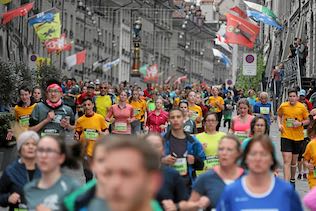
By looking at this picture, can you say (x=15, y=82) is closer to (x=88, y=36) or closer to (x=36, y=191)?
(x=36, y=191)

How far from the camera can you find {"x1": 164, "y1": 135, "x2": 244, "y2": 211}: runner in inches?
334

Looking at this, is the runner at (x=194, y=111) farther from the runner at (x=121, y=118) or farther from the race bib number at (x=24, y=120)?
the race bib number at (x=24, y=120)

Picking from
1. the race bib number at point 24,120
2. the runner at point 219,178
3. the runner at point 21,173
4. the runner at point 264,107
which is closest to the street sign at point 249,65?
the runner at point 264,107

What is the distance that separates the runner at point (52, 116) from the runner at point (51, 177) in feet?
21.5

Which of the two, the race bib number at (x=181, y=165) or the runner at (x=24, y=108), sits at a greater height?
the runner at (x=24, y=108)

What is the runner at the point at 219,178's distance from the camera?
8.48 metres

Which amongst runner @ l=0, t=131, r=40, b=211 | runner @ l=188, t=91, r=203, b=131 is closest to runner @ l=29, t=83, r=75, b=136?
runner @ l=0, t=131, r=40, b=211

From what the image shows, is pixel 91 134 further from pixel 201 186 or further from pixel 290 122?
pixel 201 186

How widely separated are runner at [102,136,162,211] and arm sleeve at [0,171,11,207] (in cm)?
469

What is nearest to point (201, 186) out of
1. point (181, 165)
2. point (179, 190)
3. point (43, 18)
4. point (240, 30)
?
Result: point (179, 190)

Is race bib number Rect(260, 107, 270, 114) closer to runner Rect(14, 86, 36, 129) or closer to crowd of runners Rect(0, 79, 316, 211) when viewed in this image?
crowd of runners Rect(0, 79, 316, 211)

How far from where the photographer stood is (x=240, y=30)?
41.1 metres

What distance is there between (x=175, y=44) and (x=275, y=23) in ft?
310

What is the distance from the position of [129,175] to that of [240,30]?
37085mm
